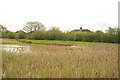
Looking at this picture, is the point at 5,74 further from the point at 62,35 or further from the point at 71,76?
the point at 62,35

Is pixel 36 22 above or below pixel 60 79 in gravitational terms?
above

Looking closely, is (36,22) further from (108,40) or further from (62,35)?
(108,40)

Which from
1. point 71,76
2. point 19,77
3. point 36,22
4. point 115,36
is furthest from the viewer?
point 36,22

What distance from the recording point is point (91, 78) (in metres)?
3.20

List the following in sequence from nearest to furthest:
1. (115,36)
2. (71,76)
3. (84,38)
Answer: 1. (71,76)
2. (115,36)
3. (84,38)

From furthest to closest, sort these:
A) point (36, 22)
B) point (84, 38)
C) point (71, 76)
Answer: point (36, 22) → point (84, 38) → point (71, 76)

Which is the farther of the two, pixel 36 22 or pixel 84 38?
pixel 36 22

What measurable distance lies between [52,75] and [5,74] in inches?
45.7

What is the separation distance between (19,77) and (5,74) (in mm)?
430

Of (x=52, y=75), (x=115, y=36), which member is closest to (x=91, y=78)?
(x=52, y=75)

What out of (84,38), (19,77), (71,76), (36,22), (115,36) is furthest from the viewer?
(36,22)

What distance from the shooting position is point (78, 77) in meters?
3.22

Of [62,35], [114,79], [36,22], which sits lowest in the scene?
[114,79]

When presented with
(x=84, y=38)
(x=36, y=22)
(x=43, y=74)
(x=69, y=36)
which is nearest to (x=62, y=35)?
(x=69, y=36)
